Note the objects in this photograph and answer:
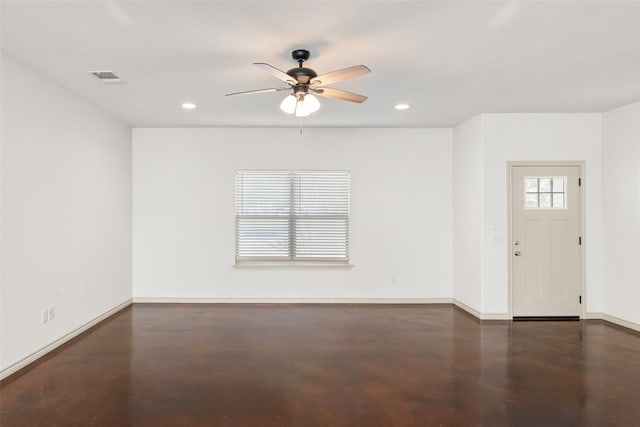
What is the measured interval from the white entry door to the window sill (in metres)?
2.32

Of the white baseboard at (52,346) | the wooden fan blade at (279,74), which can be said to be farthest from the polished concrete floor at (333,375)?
the wooden fan blade at (279,74)

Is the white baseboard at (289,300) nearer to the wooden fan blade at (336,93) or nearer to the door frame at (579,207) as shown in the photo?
the door frame at (579,207)

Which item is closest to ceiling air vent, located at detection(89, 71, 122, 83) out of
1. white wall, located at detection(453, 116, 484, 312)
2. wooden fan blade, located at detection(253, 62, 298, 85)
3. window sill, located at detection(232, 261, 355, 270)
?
wooden fan blade, located at detection(253, 62, 298, 85)

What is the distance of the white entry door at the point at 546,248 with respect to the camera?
4820 millimetres

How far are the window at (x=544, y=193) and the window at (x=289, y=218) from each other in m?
2.48

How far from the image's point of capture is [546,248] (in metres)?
4.82

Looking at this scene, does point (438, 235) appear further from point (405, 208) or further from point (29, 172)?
point (29, 172)

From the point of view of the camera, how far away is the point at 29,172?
3.36 meters

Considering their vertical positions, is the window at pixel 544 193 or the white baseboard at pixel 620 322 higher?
the window at pixel 544 193

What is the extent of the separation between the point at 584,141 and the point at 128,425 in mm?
5752

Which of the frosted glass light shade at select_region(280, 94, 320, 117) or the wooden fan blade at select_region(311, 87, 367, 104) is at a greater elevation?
the wooden fan blade at select_region(311, 87, 367, 104)

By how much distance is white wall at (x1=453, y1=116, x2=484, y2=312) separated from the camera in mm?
4875

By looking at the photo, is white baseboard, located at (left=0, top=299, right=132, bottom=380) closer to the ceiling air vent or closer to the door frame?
the ceiling air vent

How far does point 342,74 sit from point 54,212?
320 centimetres
